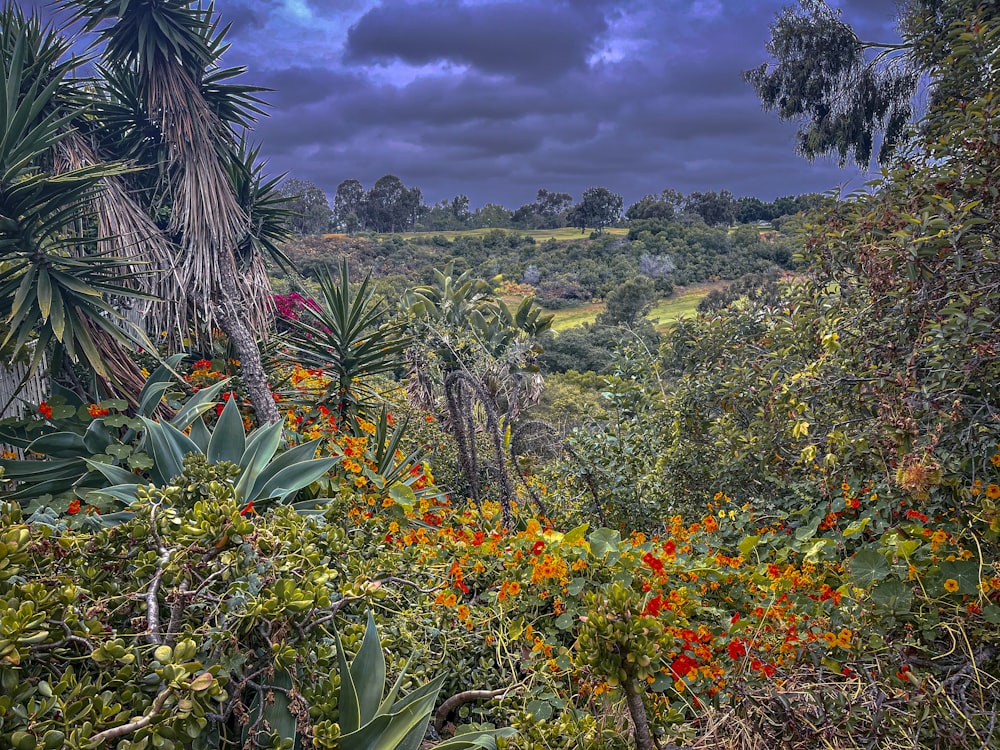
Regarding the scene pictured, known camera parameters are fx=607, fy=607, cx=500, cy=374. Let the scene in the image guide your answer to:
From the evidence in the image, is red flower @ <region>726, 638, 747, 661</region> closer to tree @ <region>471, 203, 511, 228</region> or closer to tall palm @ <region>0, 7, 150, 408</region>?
tall palm @ <region>0, 7, 150, 408</region>

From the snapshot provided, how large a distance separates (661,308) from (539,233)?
3126cm

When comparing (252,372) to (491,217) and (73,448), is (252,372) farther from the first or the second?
(491,217)

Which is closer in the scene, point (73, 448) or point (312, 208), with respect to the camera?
point (73, 448)

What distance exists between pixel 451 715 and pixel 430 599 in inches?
15.0

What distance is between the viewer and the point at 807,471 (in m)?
3.61

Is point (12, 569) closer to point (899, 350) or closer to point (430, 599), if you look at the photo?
point (430, 599)

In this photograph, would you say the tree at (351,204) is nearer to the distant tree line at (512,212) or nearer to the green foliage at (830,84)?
the distant tree line at (512,212)

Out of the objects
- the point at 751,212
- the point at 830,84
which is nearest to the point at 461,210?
the point at 751,212

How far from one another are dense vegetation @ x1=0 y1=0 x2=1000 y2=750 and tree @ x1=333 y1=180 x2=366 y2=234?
54.6 meters

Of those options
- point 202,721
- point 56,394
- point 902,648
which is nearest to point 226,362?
point 56,394

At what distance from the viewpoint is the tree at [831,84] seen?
36.7ft

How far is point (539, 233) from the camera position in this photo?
59.9 metres

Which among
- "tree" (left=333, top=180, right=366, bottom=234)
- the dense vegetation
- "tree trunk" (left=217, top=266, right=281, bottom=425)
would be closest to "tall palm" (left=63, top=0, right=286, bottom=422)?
"tree trunk" (left=217, top=266, right=281, bottom=425)

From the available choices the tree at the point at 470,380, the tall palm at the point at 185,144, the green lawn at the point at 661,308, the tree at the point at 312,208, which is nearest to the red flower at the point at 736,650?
the tree at the point at 470,380
